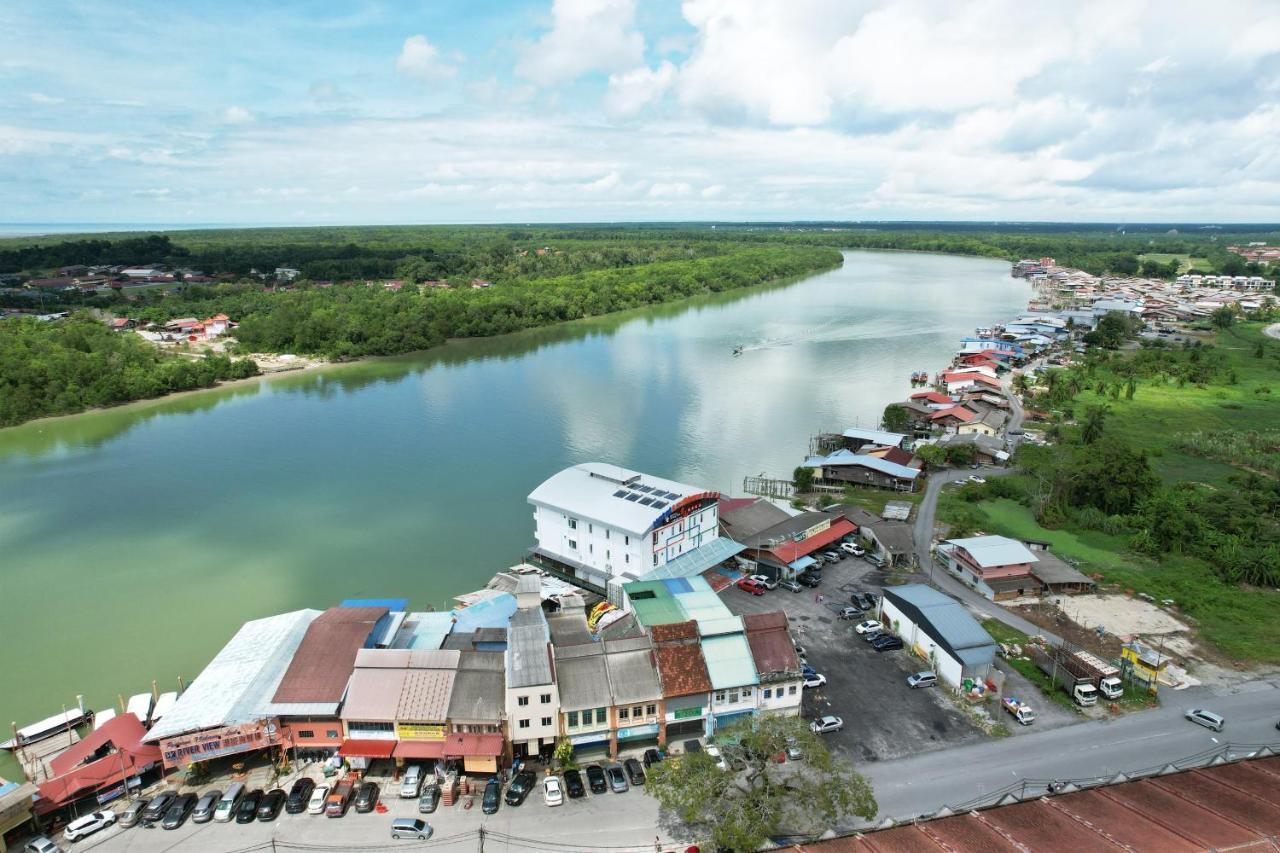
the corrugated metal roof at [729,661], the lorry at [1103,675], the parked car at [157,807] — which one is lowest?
the parked car at [157,807]

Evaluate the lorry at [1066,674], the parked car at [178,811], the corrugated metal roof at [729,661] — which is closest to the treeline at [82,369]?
the parked car at [178,811]

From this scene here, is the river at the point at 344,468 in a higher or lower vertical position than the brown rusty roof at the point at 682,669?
lower

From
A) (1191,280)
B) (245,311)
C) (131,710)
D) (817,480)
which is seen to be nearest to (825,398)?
(817,480)

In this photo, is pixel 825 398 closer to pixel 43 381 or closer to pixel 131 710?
pixel 131 710

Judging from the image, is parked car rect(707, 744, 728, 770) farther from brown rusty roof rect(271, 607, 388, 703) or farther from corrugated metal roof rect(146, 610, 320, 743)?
corrugated metal roof rect(146, 610, 320, 743)

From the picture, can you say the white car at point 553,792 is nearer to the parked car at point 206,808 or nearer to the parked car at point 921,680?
the parked car at point 206,808

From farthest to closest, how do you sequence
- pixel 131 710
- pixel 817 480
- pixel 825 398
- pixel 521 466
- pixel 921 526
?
1. pixel 825 398
2. pixel 521 466
3. pixel 817 480
4. pixel 921 526
5. pixel 131 710
